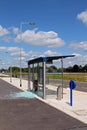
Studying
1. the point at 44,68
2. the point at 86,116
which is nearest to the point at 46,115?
the point at 86,116

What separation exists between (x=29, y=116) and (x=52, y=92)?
9.56 metres

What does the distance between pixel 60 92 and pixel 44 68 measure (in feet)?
7.64

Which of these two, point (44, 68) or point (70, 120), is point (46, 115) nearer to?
point (70, 120)

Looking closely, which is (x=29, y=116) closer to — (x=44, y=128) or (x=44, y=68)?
(x=44, y=128)

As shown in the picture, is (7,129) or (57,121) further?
(57,121)

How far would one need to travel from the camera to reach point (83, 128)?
412 inches

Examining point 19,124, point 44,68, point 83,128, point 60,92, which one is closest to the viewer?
point 83,128

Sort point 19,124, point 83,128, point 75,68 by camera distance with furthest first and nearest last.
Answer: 1. point 75,68
2. point 19,124
3. point 83,128

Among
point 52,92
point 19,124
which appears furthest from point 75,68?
point 19,124

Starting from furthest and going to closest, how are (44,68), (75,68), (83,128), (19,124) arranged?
1. (75,68)
2. (44,68)
3. (19,124)
4. (83,128)

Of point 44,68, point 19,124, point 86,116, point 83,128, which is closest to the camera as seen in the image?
point 83,128

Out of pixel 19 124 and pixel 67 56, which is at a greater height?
pixel 67 56

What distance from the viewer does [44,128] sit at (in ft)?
34.9

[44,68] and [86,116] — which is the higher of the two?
[44,68]
